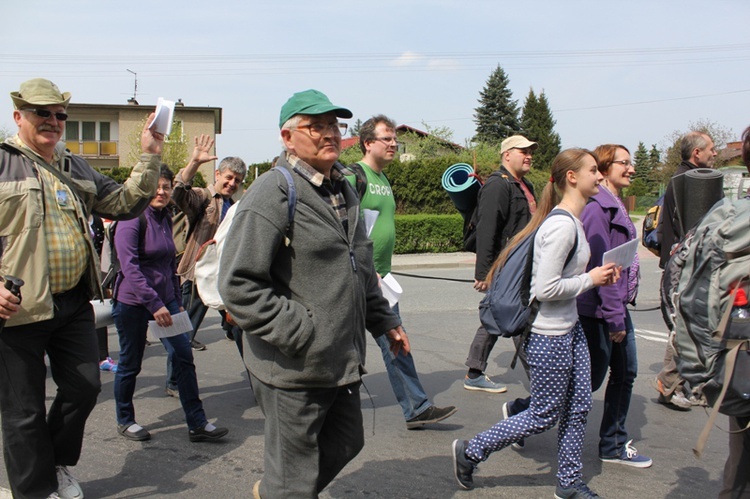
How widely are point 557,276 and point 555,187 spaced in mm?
624

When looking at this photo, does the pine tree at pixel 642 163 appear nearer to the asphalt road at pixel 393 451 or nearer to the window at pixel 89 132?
the window at pixel 89 132

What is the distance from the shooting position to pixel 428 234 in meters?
21.4

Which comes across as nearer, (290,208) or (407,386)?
(290,208)

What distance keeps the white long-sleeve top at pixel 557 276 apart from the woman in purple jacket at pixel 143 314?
2343 mm

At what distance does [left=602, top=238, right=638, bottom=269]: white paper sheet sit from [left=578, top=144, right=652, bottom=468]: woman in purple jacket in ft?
1.05

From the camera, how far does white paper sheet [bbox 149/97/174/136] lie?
3631 millimetres

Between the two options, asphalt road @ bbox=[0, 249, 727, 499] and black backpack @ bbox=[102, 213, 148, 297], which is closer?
asphalt road @ bbox=[0, 249, 727, 499]

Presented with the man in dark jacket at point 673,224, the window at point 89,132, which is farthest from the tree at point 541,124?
the man in dark jacket at point 673,224

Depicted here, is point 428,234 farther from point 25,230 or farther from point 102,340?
point 25,230

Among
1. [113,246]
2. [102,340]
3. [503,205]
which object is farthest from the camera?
[102,340]

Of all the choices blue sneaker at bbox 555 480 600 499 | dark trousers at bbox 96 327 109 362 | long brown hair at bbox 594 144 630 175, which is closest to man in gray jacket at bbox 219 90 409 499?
blue sneaker at bbox 555 480 600 499

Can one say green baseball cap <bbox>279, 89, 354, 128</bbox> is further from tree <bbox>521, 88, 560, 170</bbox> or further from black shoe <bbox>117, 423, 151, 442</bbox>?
tree <bbox>521, 88, 560, 170</bbox>

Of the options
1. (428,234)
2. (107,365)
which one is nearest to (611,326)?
(107,365)

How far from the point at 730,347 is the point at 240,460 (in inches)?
118
